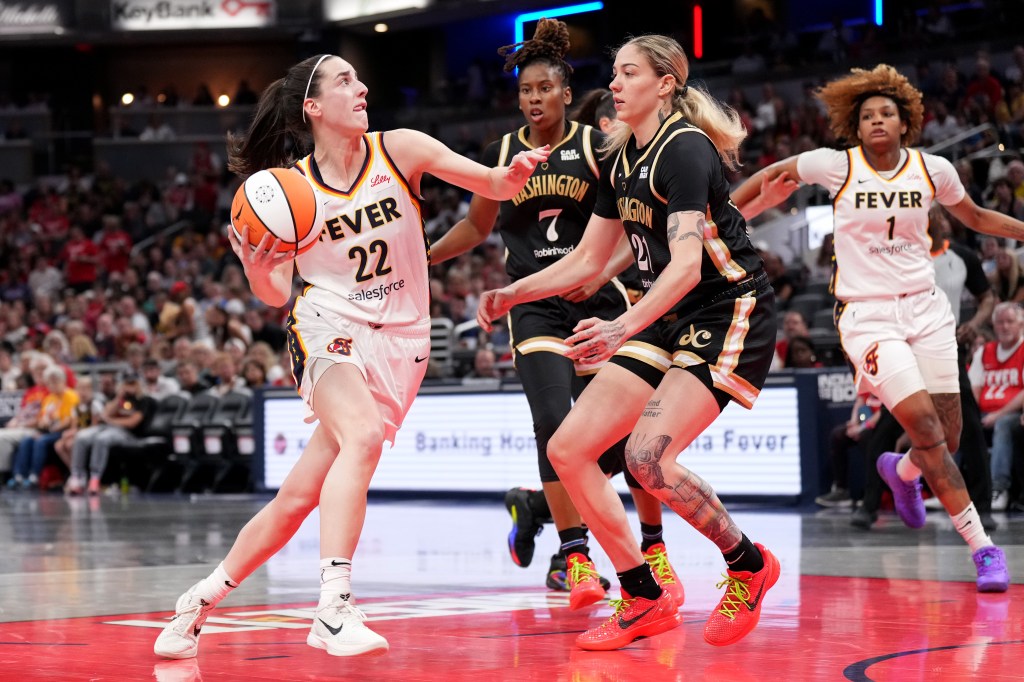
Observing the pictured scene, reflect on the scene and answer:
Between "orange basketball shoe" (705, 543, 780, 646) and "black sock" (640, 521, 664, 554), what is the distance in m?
1.00

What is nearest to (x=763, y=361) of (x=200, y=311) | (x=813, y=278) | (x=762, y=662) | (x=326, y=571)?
(x=762, y=662)

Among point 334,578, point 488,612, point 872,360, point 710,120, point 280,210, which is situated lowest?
point 488,612

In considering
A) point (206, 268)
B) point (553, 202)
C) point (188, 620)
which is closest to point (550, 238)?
point (553, 202)

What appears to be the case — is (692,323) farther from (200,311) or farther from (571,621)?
(200,311)

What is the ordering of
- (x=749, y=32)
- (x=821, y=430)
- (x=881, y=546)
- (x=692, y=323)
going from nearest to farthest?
(x=692, y=323)
(x=881, y=546)
(x=821, y=430)
(x=749, y=32)

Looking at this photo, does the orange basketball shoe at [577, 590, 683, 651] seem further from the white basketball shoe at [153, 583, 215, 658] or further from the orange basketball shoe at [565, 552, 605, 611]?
the white basketball shoe at [153, 583, 215, 658]

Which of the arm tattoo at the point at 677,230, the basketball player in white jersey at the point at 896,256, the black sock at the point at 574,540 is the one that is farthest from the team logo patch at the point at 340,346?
the basketball player in white jersey at the point at 896,256

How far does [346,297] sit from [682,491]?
1.31 m

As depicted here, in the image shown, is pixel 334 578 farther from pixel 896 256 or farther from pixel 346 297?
pixel 896 256

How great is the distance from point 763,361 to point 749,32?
22.4m

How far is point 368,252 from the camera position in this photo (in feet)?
14.9

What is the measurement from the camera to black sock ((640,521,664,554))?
5.66 m

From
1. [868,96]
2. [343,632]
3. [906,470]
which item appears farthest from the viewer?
[906,470]

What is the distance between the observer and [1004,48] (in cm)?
2072
